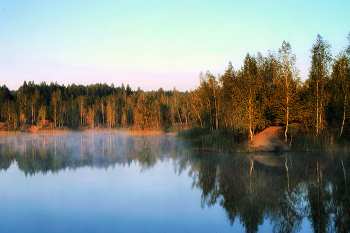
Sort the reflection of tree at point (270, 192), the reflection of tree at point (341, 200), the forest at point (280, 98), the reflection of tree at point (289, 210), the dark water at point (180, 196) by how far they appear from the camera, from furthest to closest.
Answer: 1. the forest at point (280, 98)
2. the reflection of tree at point (270, 192)
3. the dark water at point (180, 196)
4. the reflection of tree at point (289, 210)
5. the reflection of tree at point (341, 200)

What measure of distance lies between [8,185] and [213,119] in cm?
2815

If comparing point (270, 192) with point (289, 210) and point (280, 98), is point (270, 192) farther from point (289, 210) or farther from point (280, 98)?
point (280, 98)

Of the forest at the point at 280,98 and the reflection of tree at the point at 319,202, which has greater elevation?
the forest at the point at 280,98

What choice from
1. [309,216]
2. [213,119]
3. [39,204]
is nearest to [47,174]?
[39,204]

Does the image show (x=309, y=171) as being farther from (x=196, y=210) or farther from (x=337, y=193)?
(x=196, y=210)

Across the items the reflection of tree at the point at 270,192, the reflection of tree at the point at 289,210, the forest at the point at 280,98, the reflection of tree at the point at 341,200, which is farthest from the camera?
the forest at the point at 280,98

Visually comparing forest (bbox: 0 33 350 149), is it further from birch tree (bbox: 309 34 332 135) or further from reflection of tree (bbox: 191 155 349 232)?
reflection of tree (bbox: 191 155 349 232)

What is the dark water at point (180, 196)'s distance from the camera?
27.0 ft

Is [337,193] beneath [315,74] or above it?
beneath

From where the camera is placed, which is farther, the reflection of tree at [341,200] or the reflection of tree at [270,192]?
the reflection of tree at [270,192]

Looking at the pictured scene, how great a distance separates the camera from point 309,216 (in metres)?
8.54

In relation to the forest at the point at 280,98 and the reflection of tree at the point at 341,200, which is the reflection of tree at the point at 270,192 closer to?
the reflection of tree at the point at 341,200

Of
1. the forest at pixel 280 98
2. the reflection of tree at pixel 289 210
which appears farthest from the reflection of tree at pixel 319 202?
the forest at pixel 280 98

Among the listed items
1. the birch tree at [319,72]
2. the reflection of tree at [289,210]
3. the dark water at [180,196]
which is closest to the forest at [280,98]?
the birch tree at [319,72]
